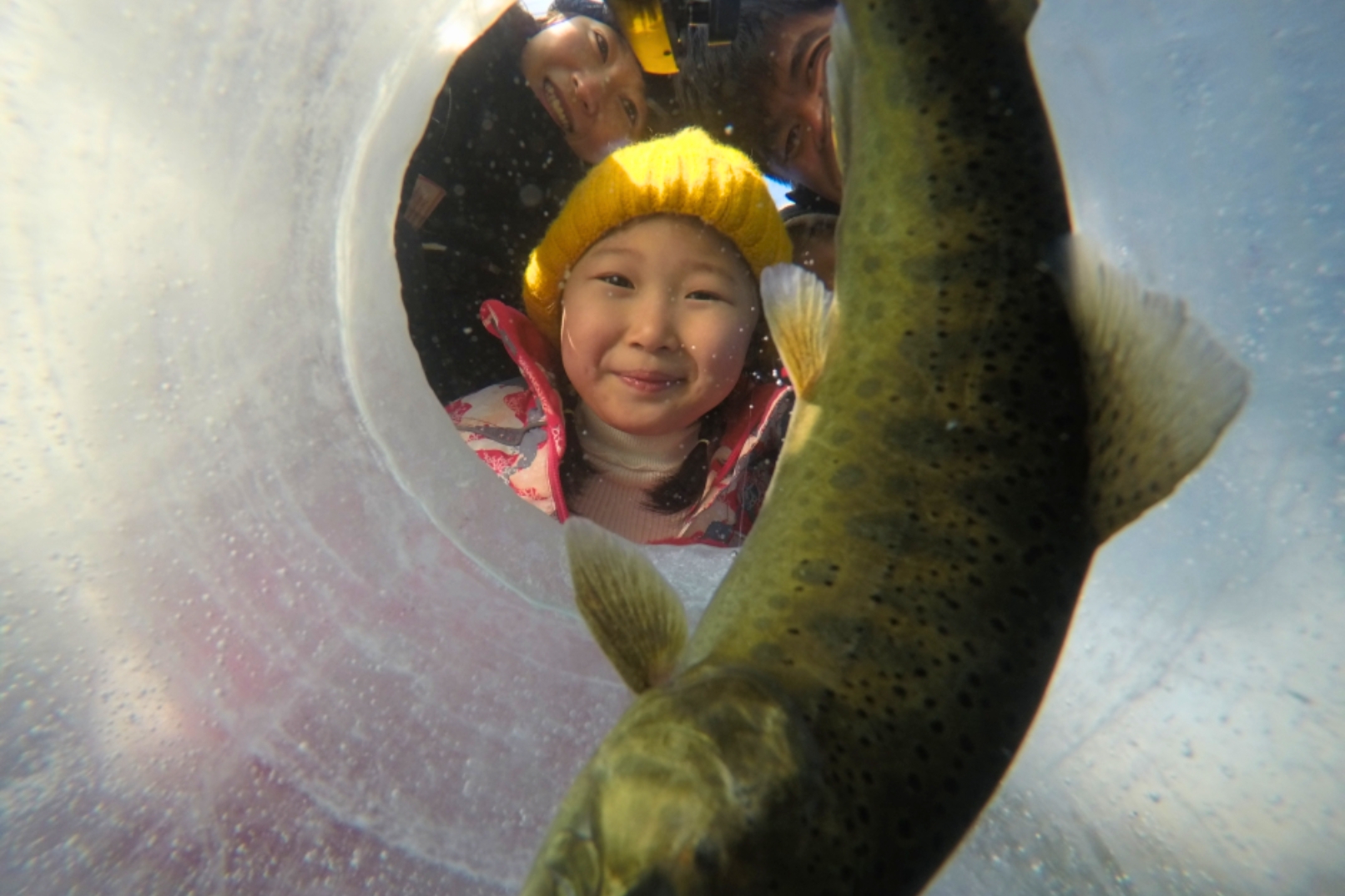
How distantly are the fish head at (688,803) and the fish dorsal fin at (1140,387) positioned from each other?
0.55 metres

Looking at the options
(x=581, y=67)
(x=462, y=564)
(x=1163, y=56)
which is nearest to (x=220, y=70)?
(x=462, y=564)

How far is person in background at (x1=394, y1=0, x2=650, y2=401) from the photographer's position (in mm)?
3521

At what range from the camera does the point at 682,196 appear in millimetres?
2766

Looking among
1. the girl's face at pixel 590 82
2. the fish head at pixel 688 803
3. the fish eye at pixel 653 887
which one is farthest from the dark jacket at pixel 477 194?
the fish eye at pixel 653 887

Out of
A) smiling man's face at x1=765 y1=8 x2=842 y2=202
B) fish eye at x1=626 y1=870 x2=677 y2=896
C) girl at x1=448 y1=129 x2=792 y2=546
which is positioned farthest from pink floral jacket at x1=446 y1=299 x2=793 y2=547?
fish eye at x1=626 y1=870 x2=677 y2=896

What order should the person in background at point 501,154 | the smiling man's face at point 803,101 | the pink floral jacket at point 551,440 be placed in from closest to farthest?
the pink floral jacket at point 551,440
the smiling man's face at point 803,101
the person in background at point 501,154

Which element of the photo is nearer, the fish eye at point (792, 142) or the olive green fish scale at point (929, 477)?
the olive green fish scale at point (929, 477)

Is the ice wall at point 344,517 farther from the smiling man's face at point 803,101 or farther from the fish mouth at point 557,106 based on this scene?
the smiling man's face at point 803,101

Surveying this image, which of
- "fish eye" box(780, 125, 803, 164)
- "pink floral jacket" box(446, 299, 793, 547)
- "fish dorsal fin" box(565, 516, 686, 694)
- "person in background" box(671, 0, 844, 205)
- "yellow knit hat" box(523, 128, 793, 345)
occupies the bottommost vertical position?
"pink floral jacket" box(446, 299, 793, 547)

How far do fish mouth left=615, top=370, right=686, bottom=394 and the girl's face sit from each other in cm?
151

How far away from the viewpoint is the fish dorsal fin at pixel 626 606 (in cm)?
96

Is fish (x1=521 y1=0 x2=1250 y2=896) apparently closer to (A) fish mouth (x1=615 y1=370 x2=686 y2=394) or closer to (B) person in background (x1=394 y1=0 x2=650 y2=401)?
(A) fish mouth (x1=615 y1=370 x2=686 y2=394)

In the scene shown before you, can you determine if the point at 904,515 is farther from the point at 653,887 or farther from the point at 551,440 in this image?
the point at 551,440

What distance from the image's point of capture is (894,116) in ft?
3.50
